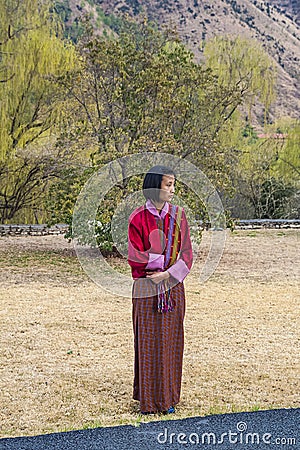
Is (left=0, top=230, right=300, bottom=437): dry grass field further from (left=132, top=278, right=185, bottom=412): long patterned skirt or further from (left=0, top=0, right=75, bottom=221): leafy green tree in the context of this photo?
(left=0, top=0, right=75, bottom=221): leafy green tree

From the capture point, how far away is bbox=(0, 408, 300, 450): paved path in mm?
3824

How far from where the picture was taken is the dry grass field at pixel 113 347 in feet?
15.3

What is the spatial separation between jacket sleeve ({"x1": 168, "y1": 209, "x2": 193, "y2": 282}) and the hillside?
47.0 m

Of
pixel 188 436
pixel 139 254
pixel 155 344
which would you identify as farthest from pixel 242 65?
pixel 188 436

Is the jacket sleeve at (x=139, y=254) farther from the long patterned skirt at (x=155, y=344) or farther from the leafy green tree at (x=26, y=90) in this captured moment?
the leafy green tree at (x=26, y=90)

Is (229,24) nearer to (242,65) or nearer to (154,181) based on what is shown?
(242,65)

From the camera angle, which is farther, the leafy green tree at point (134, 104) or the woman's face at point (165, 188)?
the leafy green tree at point (134, 104)

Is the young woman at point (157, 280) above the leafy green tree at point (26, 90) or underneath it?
underneath

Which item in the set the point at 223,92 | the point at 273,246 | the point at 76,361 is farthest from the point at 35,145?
the point at 76,361

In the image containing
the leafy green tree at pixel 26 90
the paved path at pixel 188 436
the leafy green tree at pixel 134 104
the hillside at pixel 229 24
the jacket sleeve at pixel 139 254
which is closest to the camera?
the paved path at pixel 188 436

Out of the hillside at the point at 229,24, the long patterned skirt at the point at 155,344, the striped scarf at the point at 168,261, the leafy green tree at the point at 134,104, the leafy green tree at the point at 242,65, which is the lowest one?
the long patterned skirt at the point at 155,344

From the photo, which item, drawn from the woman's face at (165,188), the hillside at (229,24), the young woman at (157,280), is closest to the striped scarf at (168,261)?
the young woman at (157,280)

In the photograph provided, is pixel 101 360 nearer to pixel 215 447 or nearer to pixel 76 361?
pixel 76 361

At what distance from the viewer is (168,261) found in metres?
4.39
